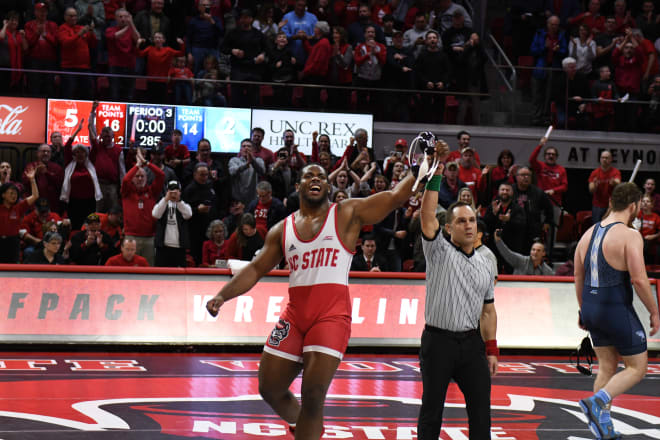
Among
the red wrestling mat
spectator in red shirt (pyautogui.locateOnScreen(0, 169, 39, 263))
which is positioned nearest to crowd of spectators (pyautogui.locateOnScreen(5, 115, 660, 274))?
spectator in red shirt (pyautogui.locateOnScreen(0, 169, 39, 263))

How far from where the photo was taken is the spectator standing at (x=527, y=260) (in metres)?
14.5

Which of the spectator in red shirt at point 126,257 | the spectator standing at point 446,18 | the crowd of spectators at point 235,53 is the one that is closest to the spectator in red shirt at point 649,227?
the crowd of spectators at point 235,53

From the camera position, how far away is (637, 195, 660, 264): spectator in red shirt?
53.7 ft

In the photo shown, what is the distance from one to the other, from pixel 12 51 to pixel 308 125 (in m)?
5.76

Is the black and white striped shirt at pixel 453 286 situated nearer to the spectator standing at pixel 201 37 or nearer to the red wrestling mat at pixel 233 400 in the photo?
the red wrestling mat at pixel 233 400

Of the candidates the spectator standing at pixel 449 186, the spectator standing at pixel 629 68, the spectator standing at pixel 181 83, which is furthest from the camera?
the spectator standing at pixel 629 68

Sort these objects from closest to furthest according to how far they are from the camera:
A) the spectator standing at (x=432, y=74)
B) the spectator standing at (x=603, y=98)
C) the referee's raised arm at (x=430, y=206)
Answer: the referee's raised arm at (x=430, y=206) → the spectator standing at (x=432, y=74) → the spectator standing at (x=603, y=98)

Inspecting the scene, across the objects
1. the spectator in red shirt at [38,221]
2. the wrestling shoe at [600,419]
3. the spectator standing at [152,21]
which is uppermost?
the spectator standing at [152,21]

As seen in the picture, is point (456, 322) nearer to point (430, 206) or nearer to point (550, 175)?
point (430, 206)

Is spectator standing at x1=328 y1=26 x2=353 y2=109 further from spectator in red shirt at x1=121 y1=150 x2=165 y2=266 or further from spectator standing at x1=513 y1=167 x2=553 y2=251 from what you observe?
spectator in red shirt at x1=121 y1=150 x2=165 y2=266

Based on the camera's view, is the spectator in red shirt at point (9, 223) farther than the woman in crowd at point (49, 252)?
Yes

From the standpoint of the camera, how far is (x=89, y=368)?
11242 millimetres

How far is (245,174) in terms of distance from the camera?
15859 mm

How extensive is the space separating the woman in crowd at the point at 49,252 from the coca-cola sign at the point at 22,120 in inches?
166
